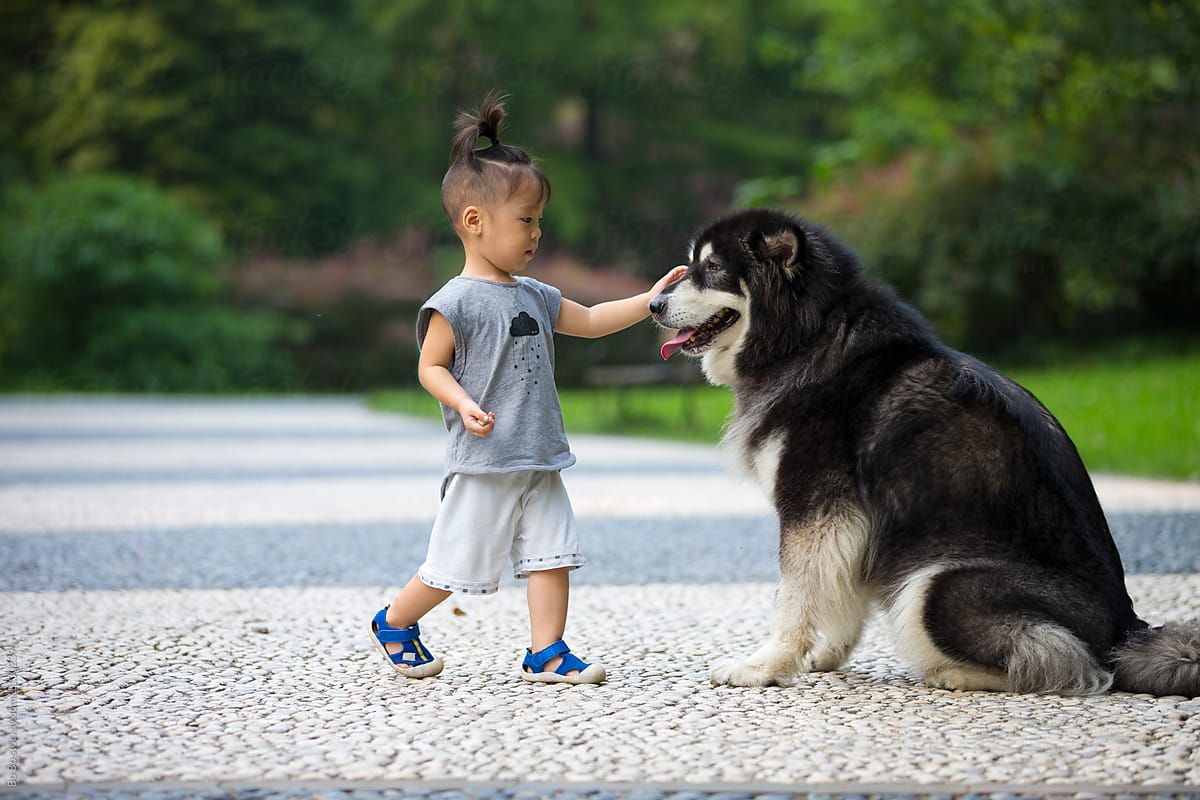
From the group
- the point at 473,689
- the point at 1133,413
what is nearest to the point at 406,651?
the point at 473,689

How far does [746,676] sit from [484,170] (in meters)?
1.67

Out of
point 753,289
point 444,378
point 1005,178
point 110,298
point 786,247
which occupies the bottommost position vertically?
point 444,378

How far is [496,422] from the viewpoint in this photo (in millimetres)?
3750

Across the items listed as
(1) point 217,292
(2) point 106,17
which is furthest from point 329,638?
(2) point 106,17

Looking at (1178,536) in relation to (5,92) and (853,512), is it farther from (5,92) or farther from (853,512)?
(5,92)

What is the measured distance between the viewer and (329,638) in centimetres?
440

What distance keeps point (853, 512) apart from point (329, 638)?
191cm

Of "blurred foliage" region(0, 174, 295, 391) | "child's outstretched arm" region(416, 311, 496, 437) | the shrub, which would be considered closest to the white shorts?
"child's outstretched arm" region(416, 311, 496, 437)

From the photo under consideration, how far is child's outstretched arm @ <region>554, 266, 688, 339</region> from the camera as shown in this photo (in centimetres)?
400

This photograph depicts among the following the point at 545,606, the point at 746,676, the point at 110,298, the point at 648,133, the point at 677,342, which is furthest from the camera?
the point at 648,133

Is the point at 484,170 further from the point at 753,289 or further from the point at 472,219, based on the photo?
the point at 753,289

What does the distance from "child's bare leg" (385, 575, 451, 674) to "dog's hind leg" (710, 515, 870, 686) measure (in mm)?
870

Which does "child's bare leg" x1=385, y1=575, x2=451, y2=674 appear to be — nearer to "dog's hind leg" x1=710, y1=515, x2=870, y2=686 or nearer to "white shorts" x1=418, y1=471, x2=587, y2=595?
"white shorts" x1=418, y1=471, x2=587, y2=595

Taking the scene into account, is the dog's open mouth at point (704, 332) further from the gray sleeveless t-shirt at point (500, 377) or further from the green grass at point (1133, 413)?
the green grass at point (1133, 413)
